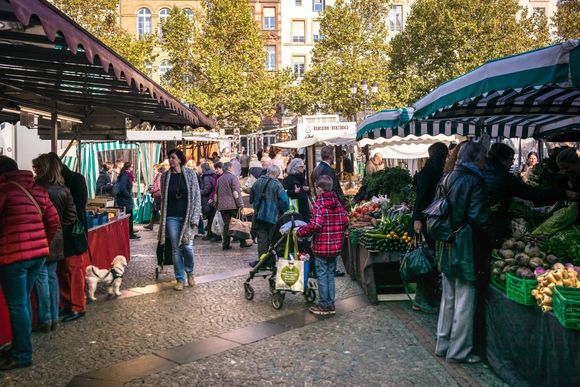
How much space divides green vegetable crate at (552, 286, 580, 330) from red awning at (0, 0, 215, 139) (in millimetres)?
3487

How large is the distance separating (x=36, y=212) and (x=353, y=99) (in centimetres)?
4334

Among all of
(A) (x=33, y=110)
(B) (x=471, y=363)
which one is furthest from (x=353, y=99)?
(B) (x=471, y=363)

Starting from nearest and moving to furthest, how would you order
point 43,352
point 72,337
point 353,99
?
point 43,352 → point 72,337 → point 353,99

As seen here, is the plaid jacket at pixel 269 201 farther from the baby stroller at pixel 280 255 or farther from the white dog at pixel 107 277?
the white dog at pixel 107 277

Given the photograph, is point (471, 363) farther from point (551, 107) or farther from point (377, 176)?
point (377, 176)

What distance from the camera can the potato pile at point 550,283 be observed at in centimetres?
437

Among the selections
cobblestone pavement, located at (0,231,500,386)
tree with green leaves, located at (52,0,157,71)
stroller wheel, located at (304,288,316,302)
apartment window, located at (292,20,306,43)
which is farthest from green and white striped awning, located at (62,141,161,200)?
apartment window, located at (292,20,306,43)

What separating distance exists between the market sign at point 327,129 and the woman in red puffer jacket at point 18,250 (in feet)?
52.6

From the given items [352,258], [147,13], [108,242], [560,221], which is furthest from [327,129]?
[147,13]

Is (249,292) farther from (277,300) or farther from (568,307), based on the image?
(568,307)

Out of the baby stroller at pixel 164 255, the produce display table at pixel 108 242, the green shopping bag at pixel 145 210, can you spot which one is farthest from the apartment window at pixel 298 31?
the baby stroller at pixel 164 255

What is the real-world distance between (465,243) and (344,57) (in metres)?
44.5

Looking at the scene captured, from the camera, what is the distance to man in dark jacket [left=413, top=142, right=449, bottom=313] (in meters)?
7.23

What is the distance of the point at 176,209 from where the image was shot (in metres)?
8.58
